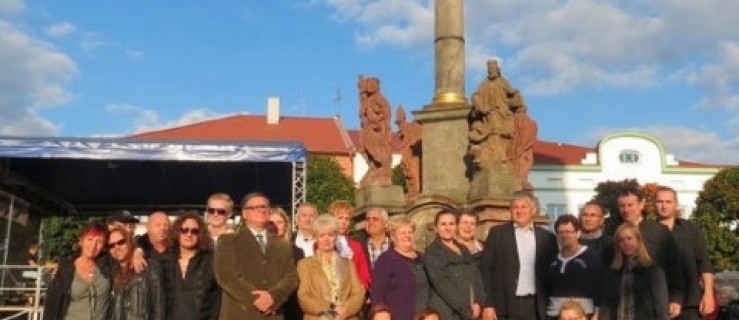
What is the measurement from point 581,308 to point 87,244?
11.2 feet

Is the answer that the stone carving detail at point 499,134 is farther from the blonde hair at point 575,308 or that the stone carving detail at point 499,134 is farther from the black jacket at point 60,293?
the black jacket at point 60,293

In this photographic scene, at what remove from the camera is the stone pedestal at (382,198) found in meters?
13.2

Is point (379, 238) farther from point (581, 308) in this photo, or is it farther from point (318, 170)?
point (318, 170)

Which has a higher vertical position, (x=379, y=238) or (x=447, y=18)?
(x=447, y=18)

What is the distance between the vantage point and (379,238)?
6867 millimetres

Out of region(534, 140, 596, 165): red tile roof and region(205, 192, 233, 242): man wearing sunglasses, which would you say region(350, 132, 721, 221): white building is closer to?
region(534, 140, 596, 165): red tile roof

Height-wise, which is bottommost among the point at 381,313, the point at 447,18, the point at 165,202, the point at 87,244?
the point at 381,313

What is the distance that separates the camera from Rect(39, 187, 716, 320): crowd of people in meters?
5.47

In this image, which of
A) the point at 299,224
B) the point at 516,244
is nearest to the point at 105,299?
the point at 299,224

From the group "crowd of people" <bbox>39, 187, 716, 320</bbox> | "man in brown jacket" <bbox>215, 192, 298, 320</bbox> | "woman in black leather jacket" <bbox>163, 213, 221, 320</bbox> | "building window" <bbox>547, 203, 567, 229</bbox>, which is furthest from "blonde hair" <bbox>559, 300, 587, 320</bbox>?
"building window" <bbox>547, 203, 567, 229</bbox>

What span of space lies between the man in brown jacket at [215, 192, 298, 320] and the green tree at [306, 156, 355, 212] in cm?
4208

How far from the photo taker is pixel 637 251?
18.3 ft

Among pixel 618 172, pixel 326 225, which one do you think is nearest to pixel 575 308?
pixel 326 225

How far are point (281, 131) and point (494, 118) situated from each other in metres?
51.4
